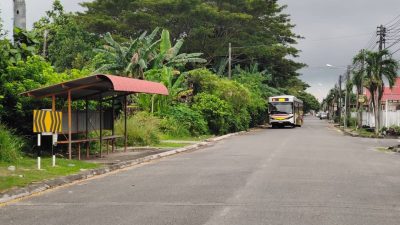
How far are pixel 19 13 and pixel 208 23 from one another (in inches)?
1252

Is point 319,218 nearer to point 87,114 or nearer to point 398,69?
point 87,114

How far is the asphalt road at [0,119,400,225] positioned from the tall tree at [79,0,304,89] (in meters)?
33.9

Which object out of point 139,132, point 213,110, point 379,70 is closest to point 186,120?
point 213,110

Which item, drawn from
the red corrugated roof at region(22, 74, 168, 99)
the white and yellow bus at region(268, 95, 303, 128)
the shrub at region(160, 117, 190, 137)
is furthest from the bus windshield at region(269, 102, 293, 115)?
the red corrugated roof at region(22, 74, 168, 99)

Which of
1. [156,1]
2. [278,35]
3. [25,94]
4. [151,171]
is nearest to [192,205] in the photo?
[151,171]

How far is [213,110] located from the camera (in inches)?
1347

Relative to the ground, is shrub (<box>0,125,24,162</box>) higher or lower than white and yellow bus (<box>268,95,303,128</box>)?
lower

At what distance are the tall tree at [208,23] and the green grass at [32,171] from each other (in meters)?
33.5

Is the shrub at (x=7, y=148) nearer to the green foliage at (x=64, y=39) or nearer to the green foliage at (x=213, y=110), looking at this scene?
the green foliage at (x=213, y=110)

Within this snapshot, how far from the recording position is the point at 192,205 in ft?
28.4

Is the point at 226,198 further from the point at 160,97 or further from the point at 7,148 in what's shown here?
the point at 160,97

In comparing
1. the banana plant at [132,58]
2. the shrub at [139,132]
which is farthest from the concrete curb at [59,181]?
the banana plant at [132,58]

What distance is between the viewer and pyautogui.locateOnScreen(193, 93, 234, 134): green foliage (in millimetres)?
34031

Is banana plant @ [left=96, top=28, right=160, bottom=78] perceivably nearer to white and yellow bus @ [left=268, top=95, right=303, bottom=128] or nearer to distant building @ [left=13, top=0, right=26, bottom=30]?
distant building @ [left=13, top=0, right=26, bottom=30]
